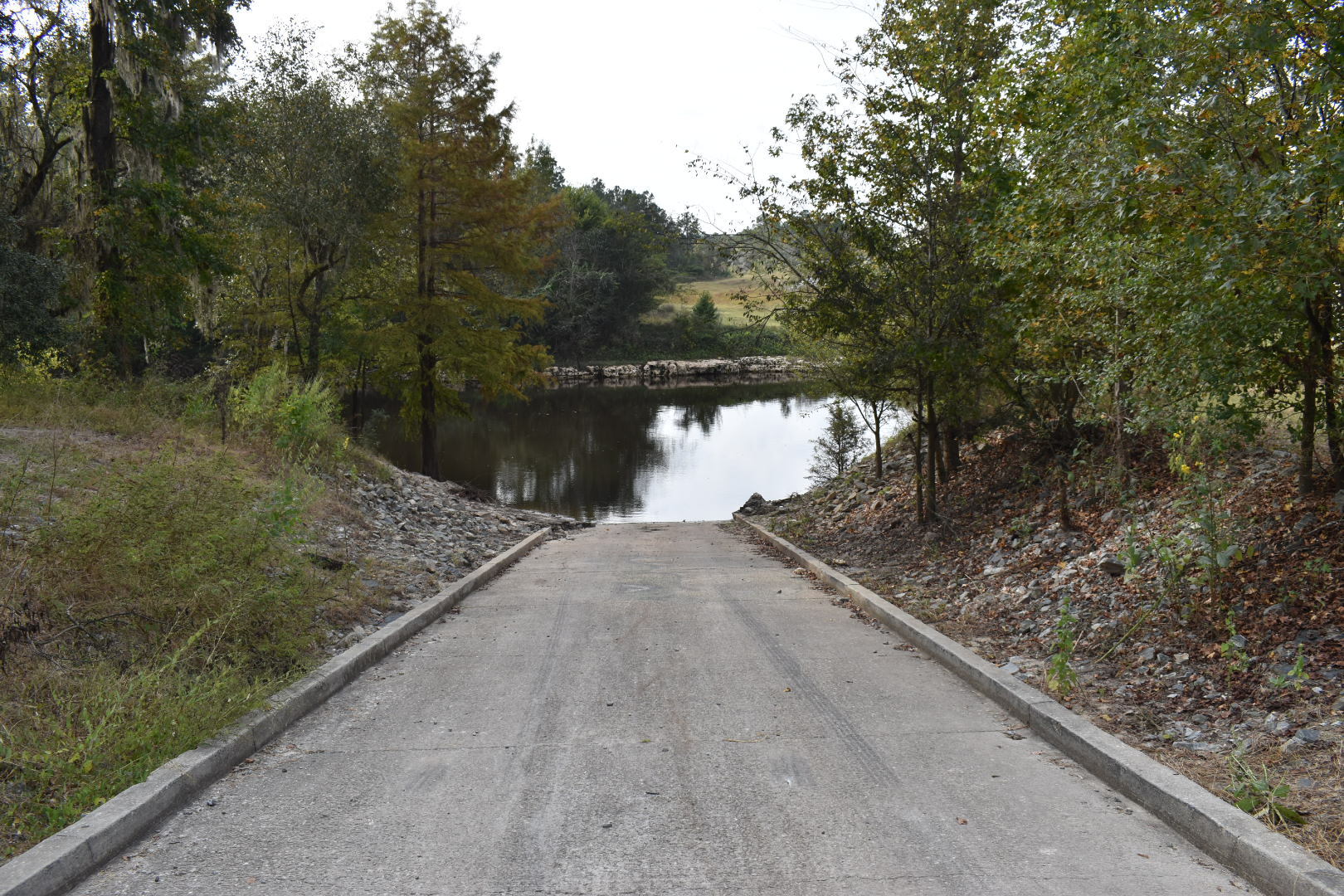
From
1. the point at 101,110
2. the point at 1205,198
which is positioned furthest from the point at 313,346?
the point at 1205,198

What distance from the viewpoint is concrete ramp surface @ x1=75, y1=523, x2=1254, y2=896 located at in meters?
3.46

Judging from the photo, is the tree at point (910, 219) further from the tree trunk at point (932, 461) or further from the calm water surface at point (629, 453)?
the calm water surface at point (629, 453)

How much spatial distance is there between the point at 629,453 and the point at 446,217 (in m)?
16.3

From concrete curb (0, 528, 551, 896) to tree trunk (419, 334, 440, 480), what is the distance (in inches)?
614

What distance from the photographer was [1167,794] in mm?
3965

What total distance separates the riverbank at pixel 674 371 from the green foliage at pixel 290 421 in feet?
186

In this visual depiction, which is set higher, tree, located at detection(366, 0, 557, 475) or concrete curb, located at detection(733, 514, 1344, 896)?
tree, located at detection(366, 0, 557, 475)

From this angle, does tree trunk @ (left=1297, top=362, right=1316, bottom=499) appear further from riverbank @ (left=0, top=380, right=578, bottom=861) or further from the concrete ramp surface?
Answer: riverbank @ (left=0, top=380, right=578, bottom=861)

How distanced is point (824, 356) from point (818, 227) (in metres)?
4.19

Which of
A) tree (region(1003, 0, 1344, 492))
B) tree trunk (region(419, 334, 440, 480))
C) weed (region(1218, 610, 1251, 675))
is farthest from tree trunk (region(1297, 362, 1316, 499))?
tree trunk (region(419, 334, 440, 480))

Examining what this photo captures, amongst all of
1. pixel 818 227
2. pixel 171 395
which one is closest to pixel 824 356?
pixel 818 227

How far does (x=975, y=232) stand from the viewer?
9195 mm

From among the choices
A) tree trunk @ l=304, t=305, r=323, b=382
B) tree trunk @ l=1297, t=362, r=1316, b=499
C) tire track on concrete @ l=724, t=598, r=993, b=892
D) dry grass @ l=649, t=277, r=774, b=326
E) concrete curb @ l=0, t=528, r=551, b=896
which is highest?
dry grass @ l=649, t=277, r=774, b=326

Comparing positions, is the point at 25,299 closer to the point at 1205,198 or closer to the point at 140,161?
the point at 140,161
